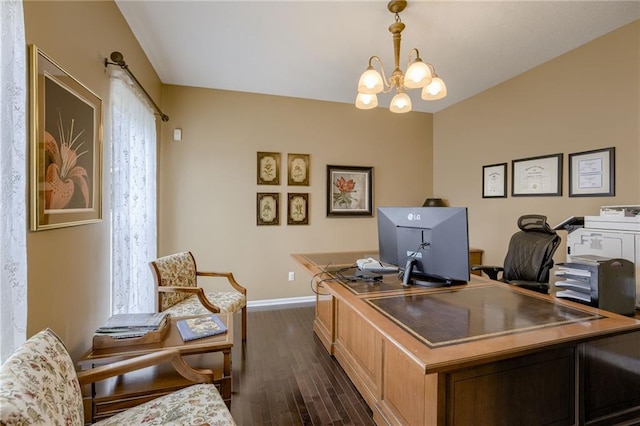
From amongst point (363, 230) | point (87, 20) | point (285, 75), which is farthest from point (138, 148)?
point (363, 230)

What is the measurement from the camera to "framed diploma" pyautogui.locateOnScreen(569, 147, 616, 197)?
2.58 metres

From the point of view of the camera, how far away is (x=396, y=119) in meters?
4.55

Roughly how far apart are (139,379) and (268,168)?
282 centimetres

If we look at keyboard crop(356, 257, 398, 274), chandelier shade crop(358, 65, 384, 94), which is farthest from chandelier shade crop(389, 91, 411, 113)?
keyboard crop(356, 257, 398, 274)

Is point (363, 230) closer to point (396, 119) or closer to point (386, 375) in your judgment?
point (396, 119)

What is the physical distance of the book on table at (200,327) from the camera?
5.61 feet

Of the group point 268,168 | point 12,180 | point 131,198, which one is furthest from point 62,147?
point 268,168

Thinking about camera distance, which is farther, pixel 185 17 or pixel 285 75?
pixel 285 75

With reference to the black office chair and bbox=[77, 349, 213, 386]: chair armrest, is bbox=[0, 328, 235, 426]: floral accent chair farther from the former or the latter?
the black office chair

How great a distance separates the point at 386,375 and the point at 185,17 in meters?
2.97

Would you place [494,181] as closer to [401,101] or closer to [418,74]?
[401,101]

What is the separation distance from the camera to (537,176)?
3213 millimetres

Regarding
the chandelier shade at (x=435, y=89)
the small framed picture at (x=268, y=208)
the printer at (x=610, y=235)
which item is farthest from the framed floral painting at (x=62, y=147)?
the printer at (x=610, y=235)

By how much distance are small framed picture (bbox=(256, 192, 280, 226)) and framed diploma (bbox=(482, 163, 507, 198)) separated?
8.84 ft
